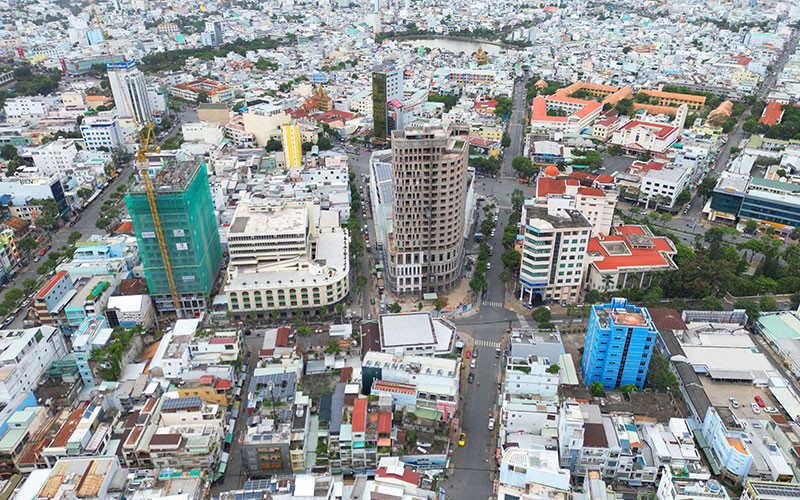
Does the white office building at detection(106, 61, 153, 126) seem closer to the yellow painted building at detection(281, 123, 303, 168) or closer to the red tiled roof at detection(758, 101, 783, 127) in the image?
the yellow painted building at detection(281, 123, 303, 168)

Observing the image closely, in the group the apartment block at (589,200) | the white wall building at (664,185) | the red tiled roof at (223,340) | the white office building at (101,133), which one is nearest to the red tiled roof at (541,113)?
the white wall building at (664,185)

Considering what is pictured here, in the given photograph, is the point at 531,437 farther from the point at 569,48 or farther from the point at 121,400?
the point at 569,48

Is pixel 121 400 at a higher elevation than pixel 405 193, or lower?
lower

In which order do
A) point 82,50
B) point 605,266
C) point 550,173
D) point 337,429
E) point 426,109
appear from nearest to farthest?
point 337,429 < point 605,266 < point 550,173 < point 426,109 < point 82,50

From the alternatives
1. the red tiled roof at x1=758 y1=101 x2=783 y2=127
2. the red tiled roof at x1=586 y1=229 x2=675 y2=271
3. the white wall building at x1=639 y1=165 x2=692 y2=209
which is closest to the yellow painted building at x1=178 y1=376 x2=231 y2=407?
the red tiled roof at x1=586 y1=229 x2=675 y2=271

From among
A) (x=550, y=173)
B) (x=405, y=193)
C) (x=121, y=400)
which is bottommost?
(x=121, y=400)

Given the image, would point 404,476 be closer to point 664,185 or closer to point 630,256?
point 630,256

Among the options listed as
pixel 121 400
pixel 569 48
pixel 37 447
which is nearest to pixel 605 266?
pixel 121 400
